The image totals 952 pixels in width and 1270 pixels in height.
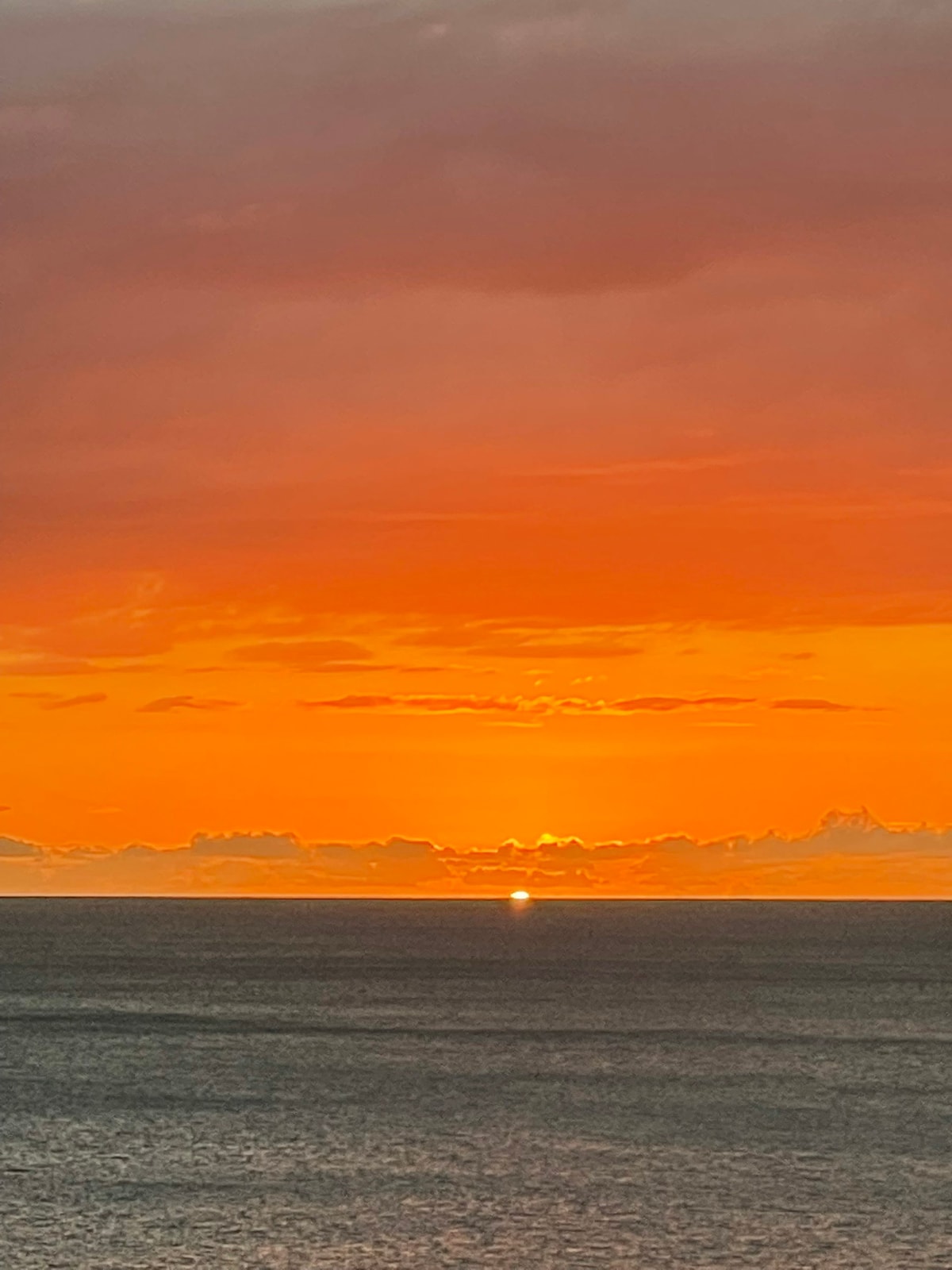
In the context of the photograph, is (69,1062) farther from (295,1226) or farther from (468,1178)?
(295,1226)

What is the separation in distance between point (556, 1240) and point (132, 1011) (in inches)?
4736

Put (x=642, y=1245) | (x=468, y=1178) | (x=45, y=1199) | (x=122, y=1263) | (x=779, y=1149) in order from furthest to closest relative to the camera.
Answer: (x=779, y=1149) < (x=468, y=1178) < (x=45, y=1199) < (x=642, y=1245) < (x=122, y=1263)

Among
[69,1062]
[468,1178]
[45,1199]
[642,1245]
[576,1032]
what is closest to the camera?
[642,1245]

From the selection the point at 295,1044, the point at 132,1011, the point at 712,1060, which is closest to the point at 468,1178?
the point at 712,1060

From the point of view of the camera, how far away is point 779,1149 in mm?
90562

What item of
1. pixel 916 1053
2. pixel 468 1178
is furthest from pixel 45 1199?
pixel 916 1053

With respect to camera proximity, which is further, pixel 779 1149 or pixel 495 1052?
pixel 495 1052

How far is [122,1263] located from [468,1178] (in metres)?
21.9

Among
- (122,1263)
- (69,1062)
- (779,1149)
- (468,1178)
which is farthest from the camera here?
(69,1062)

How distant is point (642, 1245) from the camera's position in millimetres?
66438

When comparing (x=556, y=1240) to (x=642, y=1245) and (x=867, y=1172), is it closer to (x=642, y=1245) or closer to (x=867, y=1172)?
(x=642, y=1245)

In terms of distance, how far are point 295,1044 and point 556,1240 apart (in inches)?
3212

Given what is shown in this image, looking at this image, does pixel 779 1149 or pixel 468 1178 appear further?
pixel 779 1149

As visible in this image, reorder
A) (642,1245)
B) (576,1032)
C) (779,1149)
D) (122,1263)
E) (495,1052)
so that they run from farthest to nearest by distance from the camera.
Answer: (576,1032)
(495,1052)
(779,1149)
(642,1245)
(122,1263)
